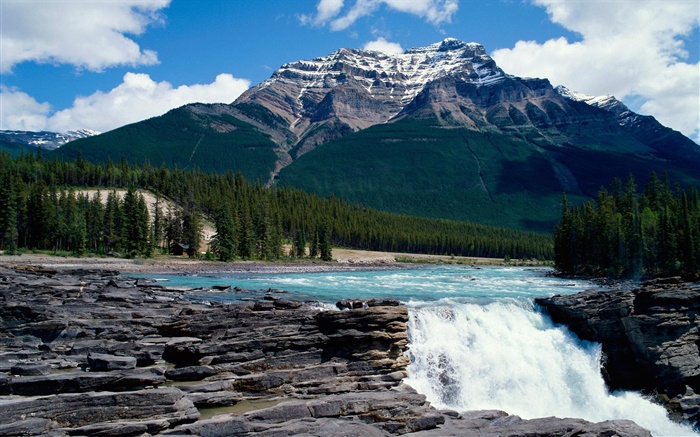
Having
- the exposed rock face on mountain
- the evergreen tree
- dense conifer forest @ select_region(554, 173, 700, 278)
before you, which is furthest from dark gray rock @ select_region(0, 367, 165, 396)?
the evergreen tree

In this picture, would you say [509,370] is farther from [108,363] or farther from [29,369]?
[29,369]

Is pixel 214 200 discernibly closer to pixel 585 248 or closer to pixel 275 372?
pixel 585 248

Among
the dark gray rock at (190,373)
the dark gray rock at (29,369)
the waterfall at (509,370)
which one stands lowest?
the waterfall at (509,370)

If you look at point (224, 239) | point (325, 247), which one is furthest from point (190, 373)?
point (325, 247)

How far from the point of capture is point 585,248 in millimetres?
94812

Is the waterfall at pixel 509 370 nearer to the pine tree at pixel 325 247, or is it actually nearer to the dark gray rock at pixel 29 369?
the dark gray rock at pixel 29 369

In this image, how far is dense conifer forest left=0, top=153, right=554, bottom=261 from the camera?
95688 mm

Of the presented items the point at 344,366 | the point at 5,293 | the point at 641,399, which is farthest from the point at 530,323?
the point at 5,293

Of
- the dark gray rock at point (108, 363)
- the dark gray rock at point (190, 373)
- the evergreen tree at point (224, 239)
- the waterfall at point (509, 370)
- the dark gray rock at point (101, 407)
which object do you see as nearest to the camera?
the dark gray rock at point (101, 407)

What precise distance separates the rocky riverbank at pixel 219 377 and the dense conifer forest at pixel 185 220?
7311 centimetres

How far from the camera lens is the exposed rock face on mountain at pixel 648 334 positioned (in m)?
33.2

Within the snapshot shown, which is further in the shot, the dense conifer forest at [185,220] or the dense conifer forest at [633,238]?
the dense conifer forest at [185,220]

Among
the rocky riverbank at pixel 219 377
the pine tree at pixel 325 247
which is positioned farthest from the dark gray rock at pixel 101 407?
the pine tree at pixel 325 247

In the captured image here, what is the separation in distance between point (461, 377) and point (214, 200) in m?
128
